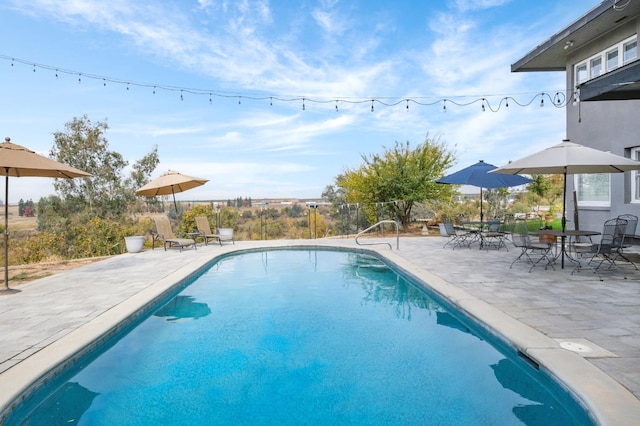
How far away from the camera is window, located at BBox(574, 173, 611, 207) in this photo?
10.2 m

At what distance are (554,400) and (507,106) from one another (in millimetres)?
9671

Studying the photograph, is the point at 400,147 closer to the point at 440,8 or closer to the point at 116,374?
the point at 440,8

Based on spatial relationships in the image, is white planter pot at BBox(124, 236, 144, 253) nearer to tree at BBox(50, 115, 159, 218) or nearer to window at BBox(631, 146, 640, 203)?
tree at BBox(50, 115, 159, 218)

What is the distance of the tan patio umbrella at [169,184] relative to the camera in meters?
11.4

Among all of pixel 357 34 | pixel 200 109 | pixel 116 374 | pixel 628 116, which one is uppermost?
pixel 357 34

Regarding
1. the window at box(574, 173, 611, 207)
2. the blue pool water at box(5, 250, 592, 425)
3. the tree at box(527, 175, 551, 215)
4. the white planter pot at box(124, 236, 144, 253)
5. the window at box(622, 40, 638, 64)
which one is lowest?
the blue pool water at box(5, 250, 592, 425)

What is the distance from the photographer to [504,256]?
30.4 feet

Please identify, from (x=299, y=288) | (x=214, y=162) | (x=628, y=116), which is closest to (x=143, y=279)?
(x=299, y=288)

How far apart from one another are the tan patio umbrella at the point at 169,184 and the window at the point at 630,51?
1107 centimetres

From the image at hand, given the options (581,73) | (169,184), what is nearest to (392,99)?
(581,73)

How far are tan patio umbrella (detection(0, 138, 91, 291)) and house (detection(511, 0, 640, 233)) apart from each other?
32.9 ft

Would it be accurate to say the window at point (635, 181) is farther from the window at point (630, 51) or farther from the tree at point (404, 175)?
the tree at point (404, 175)

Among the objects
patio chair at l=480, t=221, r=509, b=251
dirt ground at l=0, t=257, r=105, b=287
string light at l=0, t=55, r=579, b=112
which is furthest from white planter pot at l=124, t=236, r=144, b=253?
patio chair at l=480, t=221, r=509, b=251

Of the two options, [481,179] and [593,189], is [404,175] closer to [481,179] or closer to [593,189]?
[481,179]
